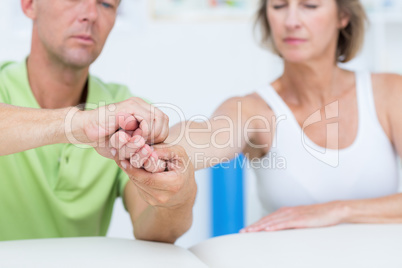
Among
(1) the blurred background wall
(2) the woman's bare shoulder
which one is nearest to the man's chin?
(2) the woman's bare shoulder

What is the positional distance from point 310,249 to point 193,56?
2175 mm

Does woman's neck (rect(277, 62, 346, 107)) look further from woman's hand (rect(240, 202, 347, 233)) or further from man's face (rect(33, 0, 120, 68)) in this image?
man's face (rect(33, 0, 120, 68))

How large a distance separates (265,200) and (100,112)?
74 centimetres

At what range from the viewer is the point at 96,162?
119 centimetres

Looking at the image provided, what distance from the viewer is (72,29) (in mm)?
1186

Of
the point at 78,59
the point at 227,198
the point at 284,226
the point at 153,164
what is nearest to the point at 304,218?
the point at 284,226

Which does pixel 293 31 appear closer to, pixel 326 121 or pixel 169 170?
pixel 326 121

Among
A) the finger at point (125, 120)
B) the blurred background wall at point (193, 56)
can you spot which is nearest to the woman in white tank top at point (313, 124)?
the finger at point (125, 120)

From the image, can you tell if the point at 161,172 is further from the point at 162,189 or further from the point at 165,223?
the point at 165,223

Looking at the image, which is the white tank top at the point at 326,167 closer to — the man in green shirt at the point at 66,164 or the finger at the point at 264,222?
the finger at the point at 264,222

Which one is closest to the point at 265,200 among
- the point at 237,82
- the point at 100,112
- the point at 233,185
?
the point at 100,112

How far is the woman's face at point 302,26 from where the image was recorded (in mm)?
1374

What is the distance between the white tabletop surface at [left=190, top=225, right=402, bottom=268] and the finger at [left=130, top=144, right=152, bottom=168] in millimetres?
177

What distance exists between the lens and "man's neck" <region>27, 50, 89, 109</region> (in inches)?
48.8
